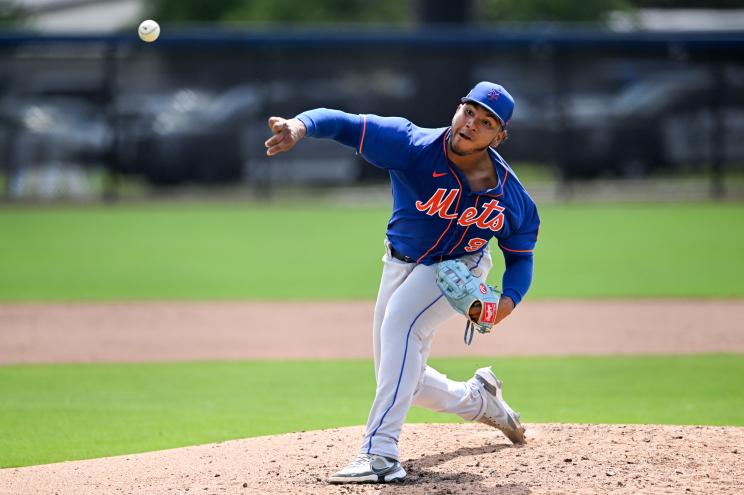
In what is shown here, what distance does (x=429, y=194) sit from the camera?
4762 millimetres

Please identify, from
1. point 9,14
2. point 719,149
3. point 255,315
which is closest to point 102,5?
point 9,14

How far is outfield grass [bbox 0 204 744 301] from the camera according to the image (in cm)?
1184

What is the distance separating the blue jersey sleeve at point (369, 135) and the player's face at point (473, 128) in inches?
8.7

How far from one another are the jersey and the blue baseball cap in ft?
0.84

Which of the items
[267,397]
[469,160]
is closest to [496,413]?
[469,160]

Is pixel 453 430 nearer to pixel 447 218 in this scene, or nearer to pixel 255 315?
pixel 447 218

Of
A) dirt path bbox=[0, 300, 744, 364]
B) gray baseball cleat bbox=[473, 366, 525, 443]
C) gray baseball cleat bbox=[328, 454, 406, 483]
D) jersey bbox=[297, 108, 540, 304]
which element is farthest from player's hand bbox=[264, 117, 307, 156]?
dirt path bbox=[0, 300, 744, 364]

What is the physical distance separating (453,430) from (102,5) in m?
46.5

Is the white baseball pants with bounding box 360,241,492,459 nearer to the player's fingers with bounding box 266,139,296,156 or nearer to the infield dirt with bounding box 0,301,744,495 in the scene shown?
the infield dirt with bounding box 0,301,744,495

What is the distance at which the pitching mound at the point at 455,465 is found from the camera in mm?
4621

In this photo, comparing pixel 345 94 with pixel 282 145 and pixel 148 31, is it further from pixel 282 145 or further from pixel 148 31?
pixel 282 145

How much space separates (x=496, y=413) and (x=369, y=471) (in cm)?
97

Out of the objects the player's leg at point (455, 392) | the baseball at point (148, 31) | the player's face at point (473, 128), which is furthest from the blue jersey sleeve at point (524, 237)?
the baseball at point (148, 31)

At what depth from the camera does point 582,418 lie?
21.0ft
